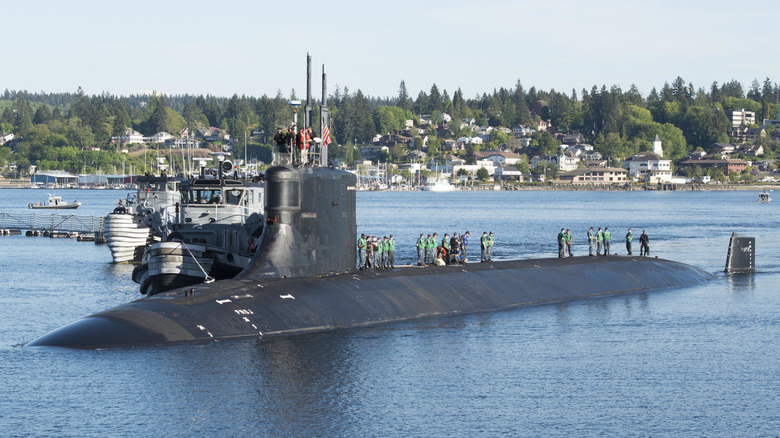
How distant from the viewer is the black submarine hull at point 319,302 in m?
23.2

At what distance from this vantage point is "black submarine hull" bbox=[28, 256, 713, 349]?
23234mm

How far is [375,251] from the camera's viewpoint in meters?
35.6

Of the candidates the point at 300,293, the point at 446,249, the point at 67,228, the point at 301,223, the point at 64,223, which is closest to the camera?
the point at 300,293

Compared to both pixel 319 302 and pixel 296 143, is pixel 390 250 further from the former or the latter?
pixel 319 302

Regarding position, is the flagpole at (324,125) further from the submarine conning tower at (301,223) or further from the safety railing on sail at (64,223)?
the safety railing on sail at (64,223)

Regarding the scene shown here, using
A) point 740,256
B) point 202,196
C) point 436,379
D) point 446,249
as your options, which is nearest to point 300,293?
point 436,379

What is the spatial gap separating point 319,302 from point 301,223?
226 cm

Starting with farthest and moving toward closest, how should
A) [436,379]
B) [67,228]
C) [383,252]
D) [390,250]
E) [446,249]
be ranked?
[67,228] → [446,249] → [390,250] → [383,252] → [436,379]

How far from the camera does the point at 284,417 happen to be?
1912 centimetres

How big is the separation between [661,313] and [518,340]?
27.6 ft

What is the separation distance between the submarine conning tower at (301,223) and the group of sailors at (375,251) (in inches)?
266

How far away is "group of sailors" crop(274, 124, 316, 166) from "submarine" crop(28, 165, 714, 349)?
39 centimetres

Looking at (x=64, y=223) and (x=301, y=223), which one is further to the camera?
(x=64, y=223)

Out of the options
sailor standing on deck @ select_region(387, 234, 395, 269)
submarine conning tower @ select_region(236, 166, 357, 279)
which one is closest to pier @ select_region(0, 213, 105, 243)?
sailor standing on deck @ select_region(387, 234, 395, 269)
